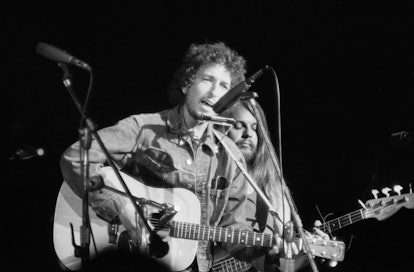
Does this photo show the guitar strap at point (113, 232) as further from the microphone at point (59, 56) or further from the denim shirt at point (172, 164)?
the microphone at point (59, 56)

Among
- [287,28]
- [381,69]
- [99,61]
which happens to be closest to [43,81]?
[99,61]

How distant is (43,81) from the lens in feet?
11.4

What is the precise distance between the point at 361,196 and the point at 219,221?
1.88m

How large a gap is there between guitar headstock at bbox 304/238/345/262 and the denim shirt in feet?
1.75

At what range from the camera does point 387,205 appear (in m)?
4.20

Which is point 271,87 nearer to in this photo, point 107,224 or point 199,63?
point 199,63

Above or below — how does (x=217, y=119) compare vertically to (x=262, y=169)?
above

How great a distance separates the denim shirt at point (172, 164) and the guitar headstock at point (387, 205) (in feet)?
4.41

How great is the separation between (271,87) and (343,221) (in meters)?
1.45

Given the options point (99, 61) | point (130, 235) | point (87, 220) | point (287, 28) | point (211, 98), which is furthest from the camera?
point (287, 28)

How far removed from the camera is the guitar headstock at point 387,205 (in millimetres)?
4133

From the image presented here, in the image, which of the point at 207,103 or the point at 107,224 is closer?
the point at 107,224

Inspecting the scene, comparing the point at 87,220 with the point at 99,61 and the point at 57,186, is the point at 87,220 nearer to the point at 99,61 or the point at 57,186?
the point at 57,186

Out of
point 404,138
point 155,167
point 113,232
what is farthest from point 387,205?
point 113,232
